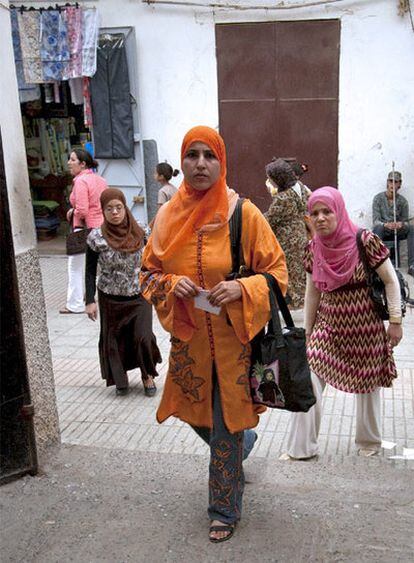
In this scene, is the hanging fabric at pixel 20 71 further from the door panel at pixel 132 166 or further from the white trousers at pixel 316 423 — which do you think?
the white trousers at pixel 316 423

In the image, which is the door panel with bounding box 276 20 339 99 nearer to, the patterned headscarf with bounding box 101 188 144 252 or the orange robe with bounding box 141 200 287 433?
the patterned headscarf with bounding box 101 188 144 252

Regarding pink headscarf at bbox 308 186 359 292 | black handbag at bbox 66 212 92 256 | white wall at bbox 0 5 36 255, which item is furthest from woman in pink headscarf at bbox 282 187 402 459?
black handbag at bbox 66 212 92 256

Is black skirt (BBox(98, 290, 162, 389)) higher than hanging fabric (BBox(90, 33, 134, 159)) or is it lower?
lower

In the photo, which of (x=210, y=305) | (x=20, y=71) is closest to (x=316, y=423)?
(x=210, y=305)

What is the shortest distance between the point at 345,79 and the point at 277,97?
894mm

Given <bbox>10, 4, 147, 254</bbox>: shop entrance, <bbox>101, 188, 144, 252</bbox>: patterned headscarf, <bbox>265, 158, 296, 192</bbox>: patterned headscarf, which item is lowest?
<bbox>101, 188, 144, 252</bbox>: patterned headscarf

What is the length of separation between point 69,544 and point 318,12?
25.0ft

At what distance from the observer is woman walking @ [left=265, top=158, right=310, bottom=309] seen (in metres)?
6.26

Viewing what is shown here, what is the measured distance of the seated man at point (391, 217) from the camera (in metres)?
8.41

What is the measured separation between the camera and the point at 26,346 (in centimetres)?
333

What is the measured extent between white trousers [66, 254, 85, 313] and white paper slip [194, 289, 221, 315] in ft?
16.2

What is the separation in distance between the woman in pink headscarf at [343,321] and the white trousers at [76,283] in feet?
13.5

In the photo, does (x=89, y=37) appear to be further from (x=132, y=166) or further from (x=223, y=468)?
(x=223, y=468)

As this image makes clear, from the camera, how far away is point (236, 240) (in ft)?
8.89
